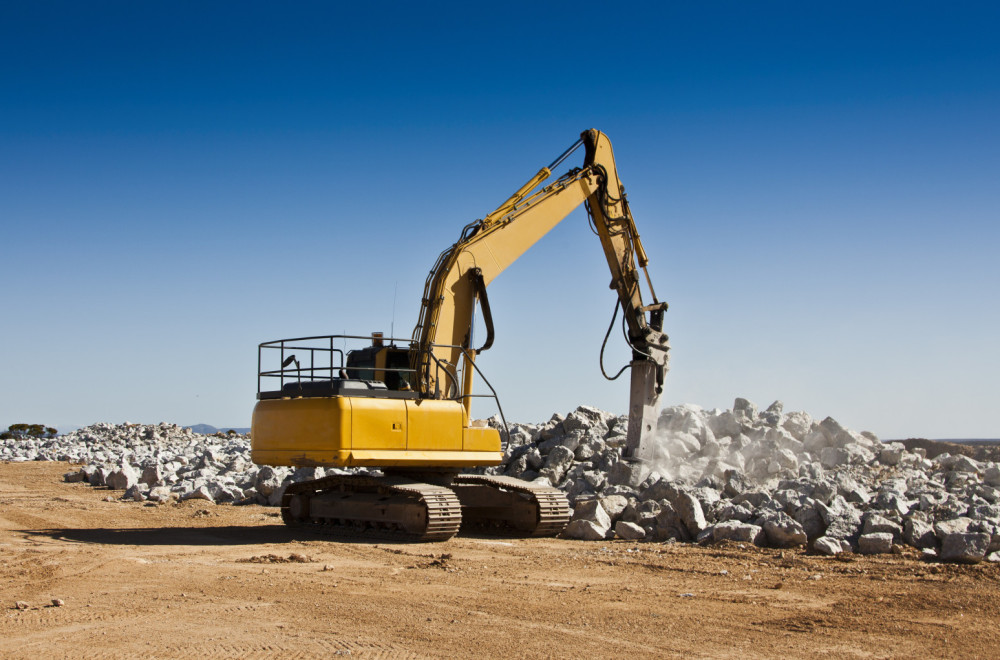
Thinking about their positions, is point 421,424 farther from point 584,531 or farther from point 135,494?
point 135,494

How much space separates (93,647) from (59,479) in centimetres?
1891

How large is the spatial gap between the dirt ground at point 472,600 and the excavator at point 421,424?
1.82ft

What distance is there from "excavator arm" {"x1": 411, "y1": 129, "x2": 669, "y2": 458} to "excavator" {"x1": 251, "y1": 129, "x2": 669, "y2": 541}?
23mm

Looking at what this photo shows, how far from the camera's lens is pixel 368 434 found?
10984 mm

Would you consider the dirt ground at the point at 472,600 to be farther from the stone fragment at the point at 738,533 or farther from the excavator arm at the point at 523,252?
the excavator arm at the point at 523,252

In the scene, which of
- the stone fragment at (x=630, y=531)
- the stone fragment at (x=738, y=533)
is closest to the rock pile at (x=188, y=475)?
the stone fragment at (x=630, y=531)

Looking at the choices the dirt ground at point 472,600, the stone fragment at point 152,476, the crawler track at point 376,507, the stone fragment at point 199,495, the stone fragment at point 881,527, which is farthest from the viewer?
the stone fragment at point 152,476

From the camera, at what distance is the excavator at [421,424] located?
11.1m

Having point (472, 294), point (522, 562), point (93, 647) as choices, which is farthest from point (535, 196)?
point (93, 647)

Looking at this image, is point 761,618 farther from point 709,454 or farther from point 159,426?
point 159,426

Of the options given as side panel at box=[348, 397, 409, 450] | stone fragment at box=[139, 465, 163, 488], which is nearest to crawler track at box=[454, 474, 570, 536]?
side panel at box=[348, 397, 409, 450]

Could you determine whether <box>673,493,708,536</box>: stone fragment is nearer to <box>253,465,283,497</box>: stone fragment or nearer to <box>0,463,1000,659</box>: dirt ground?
<box>0,463,1000,659</box>: dirt ground

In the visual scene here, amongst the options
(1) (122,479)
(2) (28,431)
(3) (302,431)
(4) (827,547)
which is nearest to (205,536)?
(3) (302,431)

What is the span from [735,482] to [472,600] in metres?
6.79
